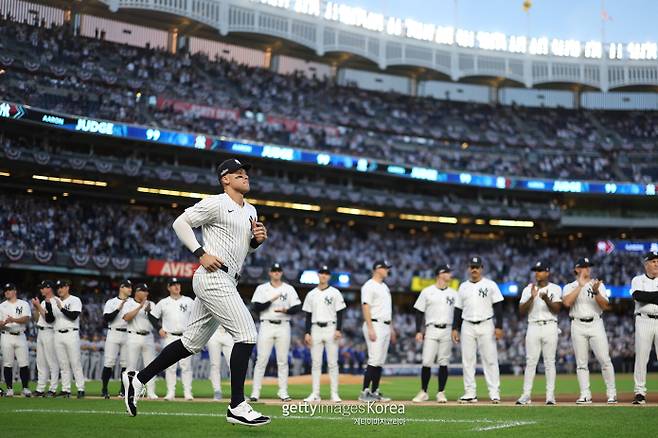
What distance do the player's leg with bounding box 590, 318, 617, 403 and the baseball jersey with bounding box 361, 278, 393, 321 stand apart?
3.66 meters

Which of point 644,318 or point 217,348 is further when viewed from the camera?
point 217,348

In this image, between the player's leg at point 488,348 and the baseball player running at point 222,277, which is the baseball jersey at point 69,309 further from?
the player's leg at point 488,348

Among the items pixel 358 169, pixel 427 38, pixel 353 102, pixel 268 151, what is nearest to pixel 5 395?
pixel 268 151

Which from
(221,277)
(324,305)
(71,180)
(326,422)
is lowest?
(326,422)

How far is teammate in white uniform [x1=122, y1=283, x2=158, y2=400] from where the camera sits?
14961mm

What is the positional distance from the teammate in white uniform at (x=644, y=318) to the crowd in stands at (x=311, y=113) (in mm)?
32243

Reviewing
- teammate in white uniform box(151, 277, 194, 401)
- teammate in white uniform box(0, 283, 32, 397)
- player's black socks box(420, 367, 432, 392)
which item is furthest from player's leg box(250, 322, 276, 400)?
teammate in white uniform box(0, 283, 32, 397)

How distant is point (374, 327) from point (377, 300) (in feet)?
1.66

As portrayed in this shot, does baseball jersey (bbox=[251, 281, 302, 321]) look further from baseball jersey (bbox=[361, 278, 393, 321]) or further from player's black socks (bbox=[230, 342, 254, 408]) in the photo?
player's black socks (bbox=[230, 342, 254, 408])

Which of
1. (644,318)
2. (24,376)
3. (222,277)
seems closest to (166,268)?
(24,376)

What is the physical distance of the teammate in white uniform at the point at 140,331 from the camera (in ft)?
49.1

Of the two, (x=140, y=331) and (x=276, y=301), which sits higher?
(x=276, y=301)

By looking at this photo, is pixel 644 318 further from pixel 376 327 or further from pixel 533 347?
pixel 376 327

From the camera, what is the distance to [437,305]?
1488 cm
